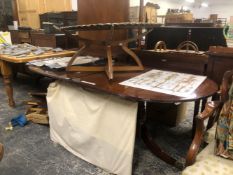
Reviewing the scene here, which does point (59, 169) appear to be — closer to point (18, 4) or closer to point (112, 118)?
point (112, 118)

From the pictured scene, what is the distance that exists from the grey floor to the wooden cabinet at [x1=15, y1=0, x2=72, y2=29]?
324 cm

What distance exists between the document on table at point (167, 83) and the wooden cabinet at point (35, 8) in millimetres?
4029

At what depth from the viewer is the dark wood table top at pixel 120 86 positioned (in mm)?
1104

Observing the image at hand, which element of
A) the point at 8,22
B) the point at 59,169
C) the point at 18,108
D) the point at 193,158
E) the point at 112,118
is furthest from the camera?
the point at 8,22

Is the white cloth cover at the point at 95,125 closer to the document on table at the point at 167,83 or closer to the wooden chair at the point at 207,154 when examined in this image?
the document on table at the point at 167,83

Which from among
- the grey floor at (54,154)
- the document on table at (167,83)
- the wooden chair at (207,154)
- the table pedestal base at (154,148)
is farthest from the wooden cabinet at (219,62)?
the grey floor at (54,154)

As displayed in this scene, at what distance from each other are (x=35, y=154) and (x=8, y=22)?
4.31 m

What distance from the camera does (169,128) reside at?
2186mm

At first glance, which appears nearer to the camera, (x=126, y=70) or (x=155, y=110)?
(x=126, y=70)

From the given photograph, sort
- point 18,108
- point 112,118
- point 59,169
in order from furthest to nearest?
point 18,108
point 59,169
point 112,118

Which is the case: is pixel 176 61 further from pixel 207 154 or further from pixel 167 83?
pixel 207 154

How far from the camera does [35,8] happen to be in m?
4.78

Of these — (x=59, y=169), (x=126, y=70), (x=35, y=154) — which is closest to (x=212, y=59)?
(x=126, y=70)

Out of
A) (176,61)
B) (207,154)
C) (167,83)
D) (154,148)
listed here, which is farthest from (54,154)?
(176,61)
